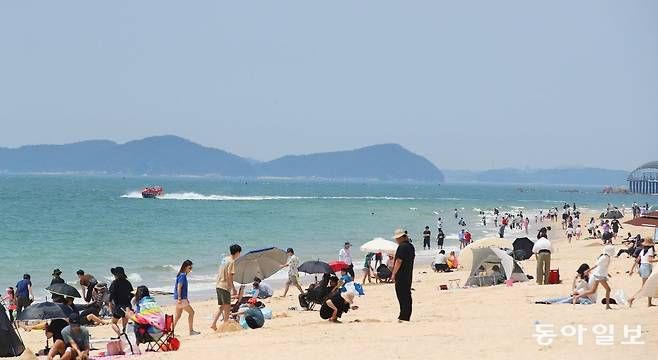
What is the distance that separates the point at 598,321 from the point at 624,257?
16.8 m

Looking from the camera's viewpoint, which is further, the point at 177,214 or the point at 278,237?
the point at 177,214

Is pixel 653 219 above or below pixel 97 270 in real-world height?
above

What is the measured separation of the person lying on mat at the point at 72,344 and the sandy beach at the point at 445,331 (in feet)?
3.09

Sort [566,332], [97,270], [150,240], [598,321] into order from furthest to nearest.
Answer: [150,240]
[97,270]
[598,321]
[566,332]

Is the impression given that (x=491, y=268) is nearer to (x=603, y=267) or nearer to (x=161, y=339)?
(x=603, y=267)

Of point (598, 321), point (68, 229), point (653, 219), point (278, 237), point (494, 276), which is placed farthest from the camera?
point (68, 229)

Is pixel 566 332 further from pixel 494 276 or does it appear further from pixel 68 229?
pixel 68 229

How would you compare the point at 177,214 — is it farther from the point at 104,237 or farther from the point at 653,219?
the point at 653,219

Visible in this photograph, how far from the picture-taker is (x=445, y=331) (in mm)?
11914

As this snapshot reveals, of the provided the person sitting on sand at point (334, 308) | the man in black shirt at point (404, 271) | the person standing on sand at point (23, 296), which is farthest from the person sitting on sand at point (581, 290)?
the person standing on sand at point (23, 296)

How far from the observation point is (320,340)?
38.0 ft

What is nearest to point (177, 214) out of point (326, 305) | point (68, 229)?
point (68, 229)

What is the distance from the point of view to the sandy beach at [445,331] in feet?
33.2

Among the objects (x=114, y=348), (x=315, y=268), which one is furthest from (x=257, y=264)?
(x=114, y=348)
